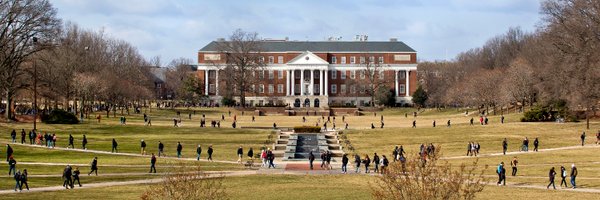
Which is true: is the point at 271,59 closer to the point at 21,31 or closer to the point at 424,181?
the point at 21,31

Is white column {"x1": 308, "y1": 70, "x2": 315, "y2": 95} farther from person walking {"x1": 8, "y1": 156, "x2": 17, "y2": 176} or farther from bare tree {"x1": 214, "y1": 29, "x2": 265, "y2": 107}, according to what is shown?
person walking {"x1": 8, "y1": 156, "x2": 17, "y2": 176}

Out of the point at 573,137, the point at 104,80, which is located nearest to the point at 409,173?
the point at 573,137

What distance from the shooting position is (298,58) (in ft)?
520

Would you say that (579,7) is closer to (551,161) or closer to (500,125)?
(500,125)

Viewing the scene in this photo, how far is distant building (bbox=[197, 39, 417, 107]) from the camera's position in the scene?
15825 cm

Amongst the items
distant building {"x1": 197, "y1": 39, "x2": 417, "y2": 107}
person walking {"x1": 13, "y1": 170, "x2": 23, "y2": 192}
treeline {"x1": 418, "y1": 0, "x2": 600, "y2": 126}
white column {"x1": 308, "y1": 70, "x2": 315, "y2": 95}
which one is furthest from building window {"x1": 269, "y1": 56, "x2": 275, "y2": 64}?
person walking {"x1": 13, "y1": 170, "x2": 23, "y2": 192}

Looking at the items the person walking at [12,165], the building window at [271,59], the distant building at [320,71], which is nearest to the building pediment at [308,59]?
the distant building at [320,71]

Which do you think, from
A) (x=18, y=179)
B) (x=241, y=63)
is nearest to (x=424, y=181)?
(x=18, y=179)

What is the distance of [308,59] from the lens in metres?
159

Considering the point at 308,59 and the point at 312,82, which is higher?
the point at 308,59

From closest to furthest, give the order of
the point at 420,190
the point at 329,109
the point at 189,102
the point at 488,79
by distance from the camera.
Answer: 1. the point at 420,190
2. the point at 488,79
3. the point at 329,109
4. the point at 189,102

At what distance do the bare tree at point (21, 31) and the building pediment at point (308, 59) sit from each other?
8623cm

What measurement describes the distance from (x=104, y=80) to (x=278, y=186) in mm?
62402

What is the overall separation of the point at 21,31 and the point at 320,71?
3619 inches
